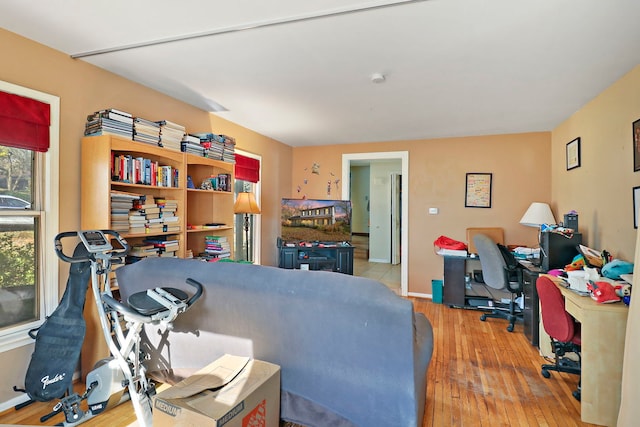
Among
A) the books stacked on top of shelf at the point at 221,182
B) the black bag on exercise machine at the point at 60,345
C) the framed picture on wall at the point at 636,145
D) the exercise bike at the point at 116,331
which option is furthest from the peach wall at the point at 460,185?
the black bag on exercise machine at the point at 60,345

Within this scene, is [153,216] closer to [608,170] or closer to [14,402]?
[14,402]

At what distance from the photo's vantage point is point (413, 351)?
1544 mm

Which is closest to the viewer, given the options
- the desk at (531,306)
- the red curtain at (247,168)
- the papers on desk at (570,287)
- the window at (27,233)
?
the window at (27,233)

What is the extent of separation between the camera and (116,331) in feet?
6.57

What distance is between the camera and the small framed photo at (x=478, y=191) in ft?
15.5

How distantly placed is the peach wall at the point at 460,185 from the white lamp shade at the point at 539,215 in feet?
1.24

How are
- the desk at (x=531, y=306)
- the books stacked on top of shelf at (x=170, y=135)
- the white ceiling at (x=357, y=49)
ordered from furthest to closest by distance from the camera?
the desk at (x=531, y=306) < the books stacked on top of shelf at (x=170, y=135) < the white ceiling at (x=357, y=49)

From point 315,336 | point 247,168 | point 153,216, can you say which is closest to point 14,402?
point 153,216

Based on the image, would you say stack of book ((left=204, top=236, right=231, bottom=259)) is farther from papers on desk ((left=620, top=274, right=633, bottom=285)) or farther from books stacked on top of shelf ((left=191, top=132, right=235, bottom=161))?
papers on desk ((left=620, top=274, right=633, bottom=285))

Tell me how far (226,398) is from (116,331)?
3.19 ft

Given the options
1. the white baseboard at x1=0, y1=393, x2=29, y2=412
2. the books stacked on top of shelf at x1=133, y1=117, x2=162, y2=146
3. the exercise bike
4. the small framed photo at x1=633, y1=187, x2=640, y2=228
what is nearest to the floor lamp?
the books stacked on top of shelf at x1=133, y1=117, x2=162, y2=146

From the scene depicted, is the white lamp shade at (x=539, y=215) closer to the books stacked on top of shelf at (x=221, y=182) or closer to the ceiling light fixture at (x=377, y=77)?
the ceiling light fixture at (x=377, y=77)

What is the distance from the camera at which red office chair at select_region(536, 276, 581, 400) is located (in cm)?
235

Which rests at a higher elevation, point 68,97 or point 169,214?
point 68,97
